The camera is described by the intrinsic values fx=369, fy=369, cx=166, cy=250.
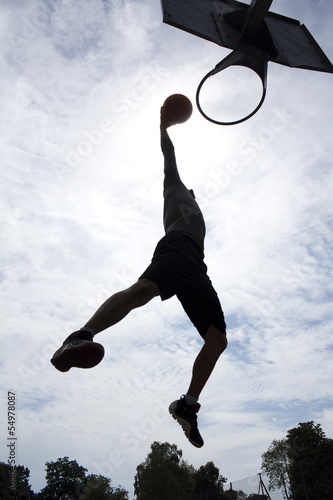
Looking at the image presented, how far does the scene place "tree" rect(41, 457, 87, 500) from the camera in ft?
218

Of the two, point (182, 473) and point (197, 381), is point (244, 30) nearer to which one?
point (197, 381)

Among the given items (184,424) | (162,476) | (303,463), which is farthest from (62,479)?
(184,424)

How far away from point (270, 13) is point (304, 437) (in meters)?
40.9

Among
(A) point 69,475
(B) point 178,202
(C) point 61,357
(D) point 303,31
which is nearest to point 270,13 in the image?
(D) point 303,31

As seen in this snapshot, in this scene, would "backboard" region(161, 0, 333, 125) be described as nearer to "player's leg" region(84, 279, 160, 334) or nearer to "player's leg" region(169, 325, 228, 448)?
"player's leg" region(84, 279, 160, 334)

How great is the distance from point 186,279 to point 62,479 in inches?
3169

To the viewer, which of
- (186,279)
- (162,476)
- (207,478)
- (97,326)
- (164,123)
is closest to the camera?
(97,326)

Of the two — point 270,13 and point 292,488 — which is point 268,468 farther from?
point 270,13

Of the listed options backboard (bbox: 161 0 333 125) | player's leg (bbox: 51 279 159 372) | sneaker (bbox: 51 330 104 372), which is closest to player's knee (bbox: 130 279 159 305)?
player's leg (bbox: 51 279 159 372)

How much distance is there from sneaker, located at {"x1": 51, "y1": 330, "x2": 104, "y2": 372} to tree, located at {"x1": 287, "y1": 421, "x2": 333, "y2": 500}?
41.0 ft

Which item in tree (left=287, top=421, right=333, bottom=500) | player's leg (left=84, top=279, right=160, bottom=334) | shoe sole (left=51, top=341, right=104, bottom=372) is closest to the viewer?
shoe sole (left=51, top=341, right=104, bottom=372)

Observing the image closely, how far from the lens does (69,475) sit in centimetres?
6906

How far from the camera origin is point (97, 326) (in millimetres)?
2426

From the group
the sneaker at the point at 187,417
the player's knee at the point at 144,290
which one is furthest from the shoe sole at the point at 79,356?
the sneaker at the point at 187,417
